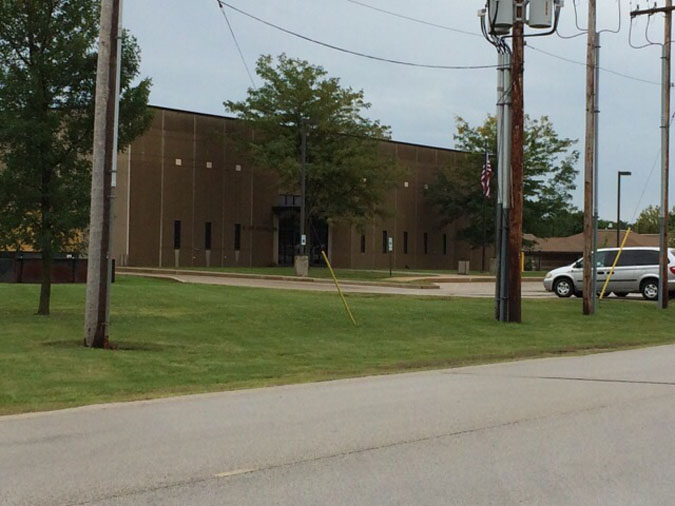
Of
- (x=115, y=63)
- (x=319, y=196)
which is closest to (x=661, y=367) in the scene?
(x=115, y=63)

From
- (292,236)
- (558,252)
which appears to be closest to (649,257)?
(292,236)

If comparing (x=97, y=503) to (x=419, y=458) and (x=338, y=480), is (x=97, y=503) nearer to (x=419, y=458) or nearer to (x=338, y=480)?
(x=338, y=480)

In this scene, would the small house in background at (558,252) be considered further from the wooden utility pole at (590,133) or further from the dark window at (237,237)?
the wooden utility pole at (590,133)

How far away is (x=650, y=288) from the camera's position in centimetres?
3145

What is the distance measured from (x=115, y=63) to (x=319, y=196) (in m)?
36.9

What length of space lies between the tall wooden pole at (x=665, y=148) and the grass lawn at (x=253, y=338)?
102 centimetres

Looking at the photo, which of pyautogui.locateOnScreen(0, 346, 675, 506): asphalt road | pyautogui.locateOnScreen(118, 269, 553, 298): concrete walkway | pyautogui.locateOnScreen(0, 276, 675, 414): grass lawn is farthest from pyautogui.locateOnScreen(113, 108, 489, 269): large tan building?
pyautogui.locateOnScreen(0, 346, 675, 506): asphalt road

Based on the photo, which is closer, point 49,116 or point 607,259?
point 49,116

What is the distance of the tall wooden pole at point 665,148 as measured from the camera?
92.6ft

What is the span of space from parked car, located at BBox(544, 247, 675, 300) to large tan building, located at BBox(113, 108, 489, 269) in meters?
Result: 24.2

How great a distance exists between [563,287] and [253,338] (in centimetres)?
1830

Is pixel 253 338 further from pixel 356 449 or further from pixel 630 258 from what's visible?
pixel 630 258

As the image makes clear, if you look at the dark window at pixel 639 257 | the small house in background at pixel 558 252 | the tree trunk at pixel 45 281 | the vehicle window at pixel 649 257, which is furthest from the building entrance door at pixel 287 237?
the tree trunk at pixel 45 281

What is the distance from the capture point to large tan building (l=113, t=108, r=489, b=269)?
177 feet
